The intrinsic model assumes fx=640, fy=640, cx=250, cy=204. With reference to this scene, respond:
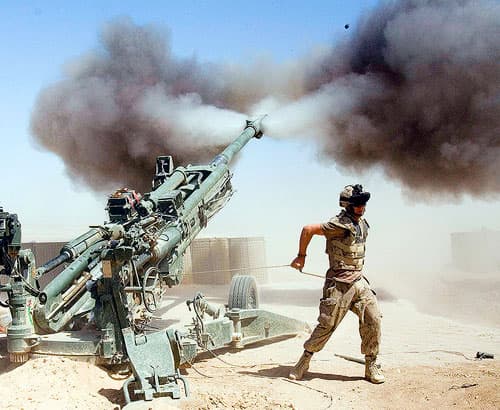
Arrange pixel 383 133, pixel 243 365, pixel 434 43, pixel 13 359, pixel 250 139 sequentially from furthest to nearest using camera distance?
1. pixel 383 133
2. pixel 434 43
3. pixel 250 139
4. pixel 243 365
5. pixel 13 359

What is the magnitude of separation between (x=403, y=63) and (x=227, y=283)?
23.2ft

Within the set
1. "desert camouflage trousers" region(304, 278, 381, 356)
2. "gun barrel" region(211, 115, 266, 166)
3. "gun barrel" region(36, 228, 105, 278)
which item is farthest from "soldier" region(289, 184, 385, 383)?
"gun barrel" region(211, 115, 266, 166)

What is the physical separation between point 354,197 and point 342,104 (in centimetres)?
647

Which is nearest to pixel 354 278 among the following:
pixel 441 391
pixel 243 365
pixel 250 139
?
pixel 441 391

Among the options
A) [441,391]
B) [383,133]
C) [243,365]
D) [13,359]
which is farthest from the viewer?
[383,133]

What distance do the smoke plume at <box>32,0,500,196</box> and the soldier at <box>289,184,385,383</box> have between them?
209 inches

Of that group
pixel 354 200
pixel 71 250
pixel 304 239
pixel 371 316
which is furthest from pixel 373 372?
pixel 71 250

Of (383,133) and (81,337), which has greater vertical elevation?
(383,133)

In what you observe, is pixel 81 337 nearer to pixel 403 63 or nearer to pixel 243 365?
pixel 243 365

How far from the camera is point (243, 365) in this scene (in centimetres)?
662

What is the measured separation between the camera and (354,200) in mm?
5660

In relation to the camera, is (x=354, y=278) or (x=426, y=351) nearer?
(x=354, y=278)

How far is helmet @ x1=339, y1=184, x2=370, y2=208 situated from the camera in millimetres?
5637

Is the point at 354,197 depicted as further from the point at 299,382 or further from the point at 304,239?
the point at 299,382
